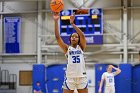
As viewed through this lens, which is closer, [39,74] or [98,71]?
[98,71]

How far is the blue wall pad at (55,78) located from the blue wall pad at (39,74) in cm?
23

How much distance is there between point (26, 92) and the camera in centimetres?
1420

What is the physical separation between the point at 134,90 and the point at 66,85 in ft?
25.7

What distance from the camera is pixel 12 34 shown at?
46.3 feet

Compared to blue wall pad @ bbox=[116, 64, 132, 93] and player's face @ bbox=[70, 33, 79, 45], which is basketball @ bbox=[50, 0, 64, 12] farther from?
blue wall pad @ bbox=[116, 64, 132, 93]

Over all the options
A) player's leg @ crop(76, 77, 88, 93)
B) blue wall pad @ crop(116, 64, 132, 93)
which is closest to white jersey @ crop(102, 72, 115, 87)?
blue wall pad @ crop(116, 64, 132, 93)

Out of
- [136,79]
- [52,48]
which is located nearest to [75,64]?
[136,79]

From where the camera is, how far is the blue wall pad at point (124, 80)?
40.7 feet

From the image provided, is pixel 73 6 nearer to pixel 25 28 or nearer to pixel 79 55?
pixel 25 28

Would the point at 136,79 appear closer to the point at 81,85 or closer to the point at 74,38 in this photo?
the point at 81,85

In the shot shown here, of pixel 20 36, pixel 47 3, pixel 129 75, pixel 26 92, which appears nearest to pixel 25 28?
pixel 20 36

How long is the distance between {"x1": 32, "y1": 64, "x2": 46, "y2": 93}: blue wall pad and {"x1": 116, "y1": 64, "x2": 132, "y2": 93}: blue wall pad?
2.92 meters

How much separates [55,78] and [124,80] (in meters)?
2.73

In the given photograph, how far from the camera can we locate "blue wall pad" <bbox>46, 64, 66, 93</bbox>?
13.1 meters
